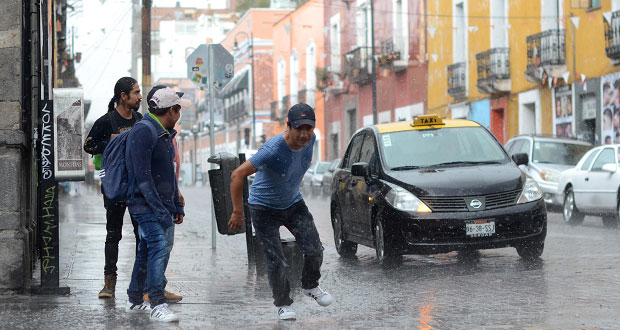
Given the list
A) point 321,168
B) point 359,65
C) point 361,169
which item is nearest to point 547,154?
point 361,169

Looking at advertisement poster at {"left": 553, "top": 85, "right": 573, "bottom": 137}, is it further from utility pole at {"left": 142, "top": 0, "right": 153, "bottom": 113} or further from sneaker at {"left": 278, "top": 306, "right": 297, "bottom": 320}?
sneaker at {"left": 278, "top": 306, "right": 297, "bottom": 320}

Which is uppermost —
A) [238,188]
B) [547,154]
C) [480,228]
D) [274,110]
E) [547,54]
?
[274,110]

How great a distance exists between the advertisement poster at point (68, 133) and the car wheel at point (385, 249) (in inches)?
148

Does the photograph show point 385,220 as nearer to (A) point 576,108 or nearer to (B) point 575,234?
(B) point 575,234

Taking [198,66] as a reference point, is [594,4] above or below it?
above

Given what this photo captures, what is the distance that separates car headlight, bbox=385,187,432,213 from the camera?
12.0m

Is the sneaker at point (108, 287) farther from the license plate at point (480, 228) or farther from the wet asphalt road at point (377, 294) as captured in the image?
the license plate at point (480, 228)

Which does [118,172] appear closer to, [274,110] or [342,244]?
[342,244]

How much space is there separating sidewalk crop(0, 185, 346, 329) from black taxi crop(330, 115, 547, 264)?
151 centimetres

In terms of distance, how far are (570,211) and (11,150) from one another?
1426 centimetres

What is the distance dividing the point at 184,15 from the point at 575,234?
387ft

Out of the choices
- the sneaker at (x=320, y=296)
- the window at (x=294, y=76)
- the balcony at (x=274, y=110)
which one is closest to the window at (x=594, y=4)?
the sneaker at (x=320, y=296)

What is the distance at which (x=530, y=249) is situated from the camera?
494 inches

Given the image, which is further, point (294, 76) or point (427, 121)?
Answer: point (294, 76)
